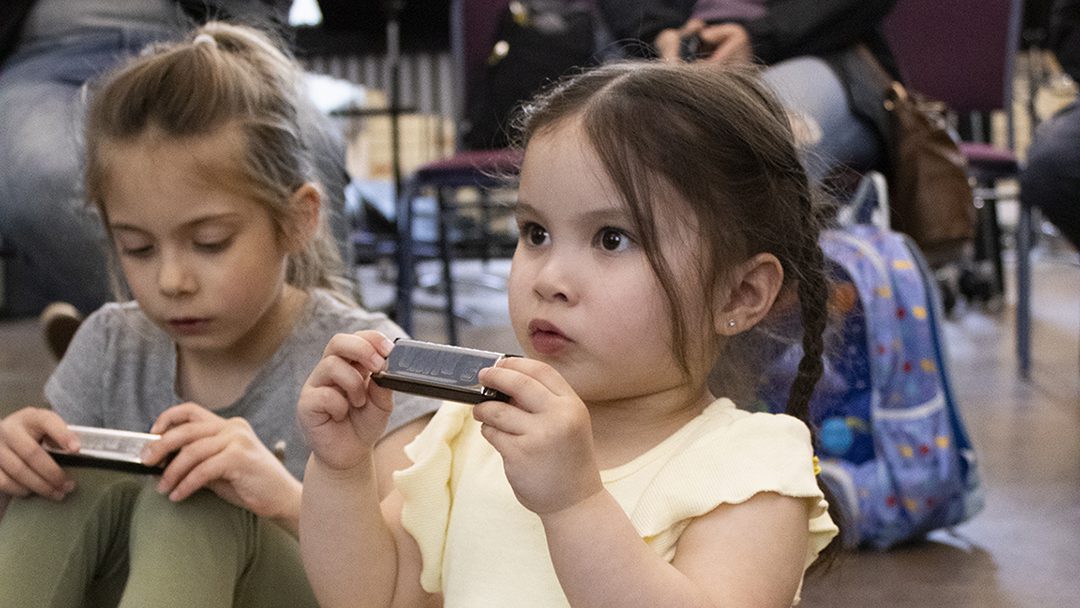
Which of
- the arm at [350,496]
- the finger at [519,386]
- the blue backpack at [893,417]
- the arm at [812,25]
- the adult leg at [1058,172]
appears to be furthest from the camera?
the adult leg at [1058,172]

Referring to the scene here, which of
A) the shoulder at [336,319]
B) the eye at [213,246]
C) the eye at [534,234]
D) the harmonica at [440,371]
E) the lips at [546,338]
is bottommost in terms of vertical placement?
the shoulder at [336,319]

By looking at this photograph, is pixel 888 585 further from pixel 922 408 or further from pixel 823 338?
pixel 823 338

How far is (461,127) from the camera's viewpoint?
3.06 metres

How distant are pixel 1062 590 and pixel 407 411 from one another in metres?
0.90

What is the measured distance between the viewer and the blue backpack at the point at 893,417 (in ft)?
5.72

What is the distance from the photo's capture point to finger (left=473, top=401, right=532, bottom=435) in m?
0.72

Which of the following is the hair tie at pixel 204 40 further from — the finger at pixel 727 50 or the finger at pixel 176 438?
the finger at pixel 727 50

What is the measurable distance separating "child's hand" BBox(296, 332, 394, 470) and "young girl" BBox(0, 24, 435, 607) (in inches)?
6.8

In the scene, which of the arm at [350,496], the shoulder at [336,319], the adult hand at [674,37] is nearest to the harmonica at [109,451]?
the arm at [350,496]

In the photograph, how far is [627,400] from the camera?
0.89 m

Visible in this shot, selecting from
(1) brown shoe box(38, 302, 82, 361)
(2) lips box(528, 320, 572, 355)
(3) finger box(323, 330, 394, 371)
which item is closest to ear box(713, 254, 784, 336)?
(2) lips box(528, 320, 572, 355)

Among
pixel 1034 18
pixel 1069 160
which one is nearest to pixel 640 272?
pixel 1069 160

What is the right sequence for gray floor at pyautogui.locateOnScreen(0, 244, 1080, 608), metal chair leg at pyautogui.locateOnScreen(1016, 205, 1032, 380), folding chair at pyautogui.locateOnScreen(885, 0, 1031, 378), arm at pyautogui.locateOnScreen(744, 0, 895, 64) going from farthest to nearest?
folding chair at pyautogui.locateOnScreen(885, 0, 1031, 378) < metal chair leg at pyautogui.locateOnScreen(1016, 205, 1032, 380) < arm at pyautogui.locateOnScreen(744, 0, 895, 64) < gray floor at pyautogui.locateOnScreen(0, 244, 1080, 608)

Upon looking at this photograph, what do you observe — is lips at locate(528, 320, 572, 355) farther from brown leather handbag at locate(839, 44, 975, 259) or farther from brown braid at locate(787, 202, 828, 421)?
brown leather handbag at locate(839, 44, 975, 259)
